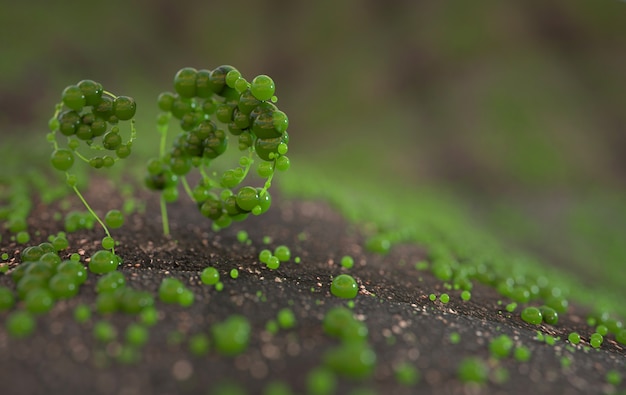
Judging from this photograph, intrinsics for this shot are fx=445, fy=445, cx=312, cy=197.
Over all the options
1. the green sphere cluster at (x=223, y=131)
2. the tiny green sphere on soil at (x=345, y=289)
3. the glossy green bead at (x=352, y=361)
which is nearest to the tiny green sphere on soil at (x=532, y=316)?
the tiny green sphere on soil at (x=345, y=289)

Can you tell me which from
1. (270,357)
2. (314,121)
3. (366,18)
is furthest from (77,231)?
(366,18)

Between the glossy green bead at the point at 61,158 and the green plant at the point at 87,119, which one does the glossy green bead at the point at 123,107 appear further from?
the glossy green bead at the point at 61,158

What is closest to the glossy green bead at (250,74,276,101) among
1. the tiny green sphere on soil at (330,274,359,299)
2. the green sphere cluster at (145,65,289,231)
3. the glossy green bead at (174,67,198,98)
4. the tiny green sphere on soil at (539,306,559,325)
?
the green sphere cluster at (145,65,289,231)

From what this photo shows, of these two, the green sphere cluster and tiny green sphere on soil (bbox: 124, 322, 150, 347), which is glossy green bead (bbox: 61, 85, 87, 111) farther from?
tiny green sphere on soil (bbox: 124, 322, 150, 347)

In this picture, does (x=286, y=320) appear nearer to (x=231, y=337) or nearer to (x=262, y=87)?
(x=231, y=337)

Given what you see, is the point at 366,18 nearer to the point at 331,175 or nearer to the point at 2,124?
the point at 331,175
